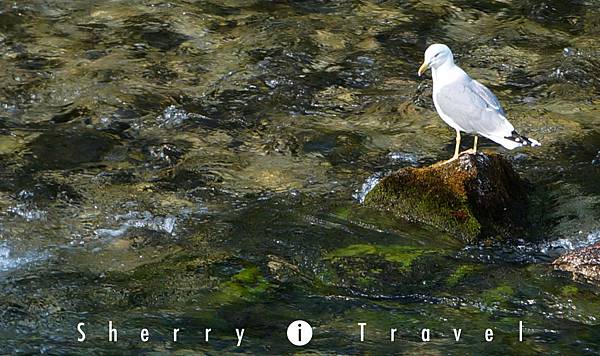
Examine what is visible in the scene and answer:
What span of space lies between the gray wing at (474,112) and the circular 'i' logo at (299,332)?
80.3 inches

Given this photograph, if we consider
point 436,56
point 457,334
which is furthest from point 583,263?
point 436,56

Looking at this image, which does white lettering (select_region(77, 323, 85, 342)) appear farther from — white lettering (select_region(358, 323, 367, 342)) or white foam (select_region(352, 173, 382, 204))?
white foam (select_region(352, 173, 382, 204))

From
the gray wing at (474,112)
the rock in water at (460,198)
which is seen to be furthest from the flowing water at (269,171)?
the gray wing at (474,112)

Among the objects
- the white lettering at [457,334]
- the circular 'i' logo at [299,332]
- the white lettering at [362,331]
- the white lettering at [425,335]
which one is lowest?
the white lettering at [457,334]

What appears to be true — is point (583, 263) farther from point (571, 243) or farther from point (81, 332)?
point (81, 332)

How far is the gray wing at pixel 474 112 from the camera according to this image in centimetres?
673

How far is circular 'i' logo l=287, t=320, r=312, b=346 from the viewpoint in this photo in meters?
5.17

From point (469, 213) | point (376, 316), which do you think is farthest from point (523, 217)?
point (376, 316)

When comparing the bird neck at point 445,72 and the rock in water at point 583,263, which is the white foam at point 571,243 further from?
the bird neck at point 445,72

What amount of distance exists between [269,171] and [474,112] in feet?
5.49

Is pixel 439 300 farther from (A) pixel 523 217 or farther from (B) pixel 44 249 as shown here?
(B) pixel 44 249

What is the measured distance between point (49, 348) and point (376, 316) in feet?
5.38

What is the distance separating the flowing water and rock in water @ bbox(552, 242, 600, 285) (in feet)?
0.28

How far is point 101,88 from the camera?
29.6 ft
